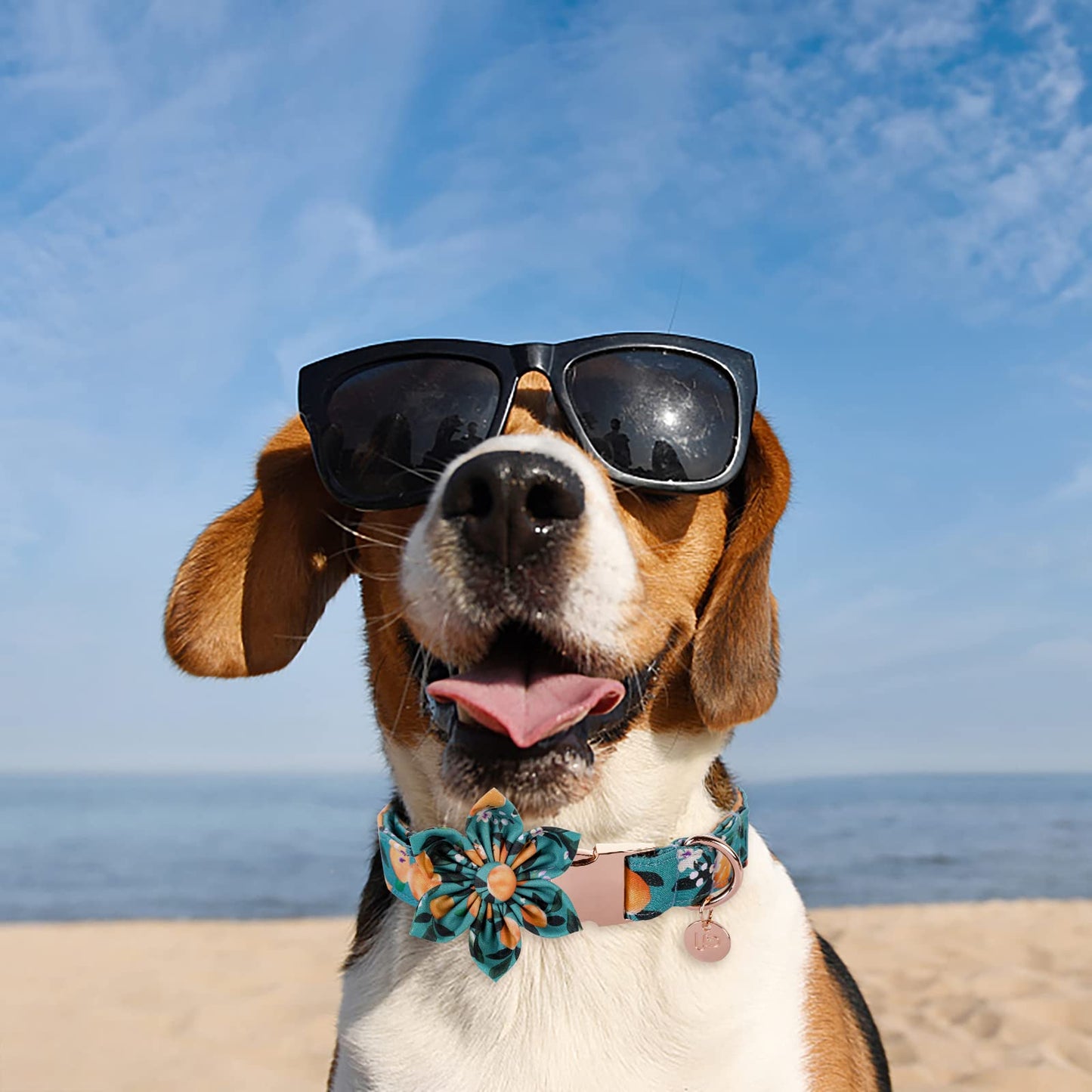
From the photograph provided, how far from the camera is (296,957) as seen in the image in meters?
7.89

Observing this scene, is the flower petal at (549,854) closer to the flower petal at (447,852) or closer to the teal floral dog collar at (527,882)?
the teal floral dog collar at (527,882)

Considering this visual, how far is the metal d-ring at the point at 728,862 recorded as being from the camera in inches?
88.8

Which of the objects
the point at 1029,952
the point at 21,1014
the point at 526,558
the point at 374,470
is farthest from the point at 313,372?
the point at 1029,952

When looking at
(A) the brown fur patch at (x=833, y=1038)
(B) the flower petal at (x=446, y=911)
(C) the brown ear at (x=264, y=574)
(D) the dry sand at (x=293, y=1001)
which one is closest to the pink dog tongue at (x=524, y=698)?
(B) the flower petal at (x=446, y=911)

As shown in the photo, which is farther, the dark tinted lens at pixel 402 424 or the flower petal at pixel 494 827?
the dark tinted lens at pixel 402 424

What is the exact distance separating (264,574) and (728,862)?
4.37ft

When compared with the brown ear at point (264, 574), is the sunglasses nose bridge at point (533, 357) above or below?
above

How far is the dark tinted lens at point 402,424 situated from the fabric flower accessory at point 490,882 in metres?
0.78

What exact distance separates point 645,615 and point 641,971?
0.74 meters

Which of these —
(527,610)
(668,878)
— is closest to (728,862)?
(668,878)

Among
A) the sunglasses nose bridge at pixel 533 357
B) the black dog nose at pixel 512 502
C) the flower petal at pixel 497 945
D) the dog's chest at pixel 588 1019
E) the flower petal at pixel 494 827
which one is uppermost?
the sunglasses nose bridge at pixel 533 357

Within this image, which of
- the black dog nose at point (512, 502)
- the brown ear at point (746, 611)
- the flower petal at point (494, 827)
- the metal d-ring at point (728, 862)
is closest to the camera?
the black dog nose at point (512, 502)

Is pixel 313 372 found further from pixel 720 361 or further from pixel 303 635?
pixel 720 361

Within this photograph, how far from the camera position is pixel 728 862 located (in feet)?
7.51
